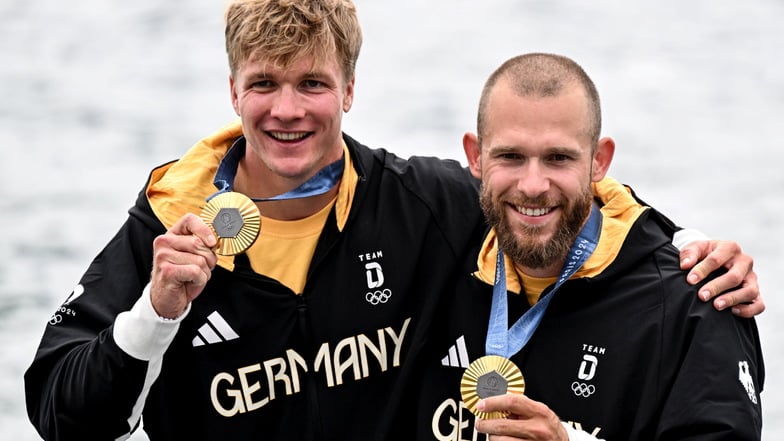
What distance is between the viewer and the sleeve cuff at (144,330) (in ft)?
12.6

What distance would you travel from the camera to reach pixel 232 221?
3.81 meters

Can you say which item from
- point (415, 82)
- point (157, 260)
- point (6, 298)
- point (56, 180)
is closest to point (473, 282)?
point (157, 260)

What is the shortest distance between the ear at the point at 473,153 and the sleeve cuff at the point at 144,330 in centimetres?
87

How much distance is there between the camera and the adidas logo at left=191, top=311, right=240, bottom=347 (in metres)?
4.13

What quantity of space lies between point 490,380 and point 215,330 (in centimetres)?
92

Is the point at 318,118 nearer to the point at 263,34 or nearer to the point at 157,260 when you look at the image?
the point at 263,34

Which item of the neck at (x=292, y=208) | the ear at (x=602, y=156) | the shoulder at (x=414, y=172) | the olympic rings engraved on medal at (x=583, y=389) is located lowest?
the olympic rings engraved on medal at (x=583, y=389)

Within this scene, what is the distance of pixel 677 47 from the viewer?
1189cm

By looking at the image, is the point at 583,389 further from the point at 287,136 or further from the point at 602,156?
the point at 287,136

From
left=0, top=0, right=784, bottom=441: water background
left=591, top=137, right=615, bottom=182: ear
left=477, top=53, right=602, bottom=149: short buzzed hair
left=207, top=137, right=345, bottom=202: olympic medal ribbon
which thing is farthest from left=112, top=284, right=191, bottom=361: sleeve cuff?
left=0, top=0, right=784, bottom=441: water background

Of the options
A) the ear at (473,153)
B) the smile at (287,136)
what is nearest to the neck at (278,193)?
the smile at (287,136)

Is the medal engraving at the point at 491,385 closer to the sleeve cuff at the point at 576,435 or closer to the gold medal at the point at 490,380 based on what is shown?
the gold medal at the point at 490,380

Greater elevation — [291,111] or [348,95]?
[348,95]

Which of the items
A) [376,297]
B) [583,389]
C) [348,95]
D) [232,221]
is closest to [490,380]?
[583,389]
